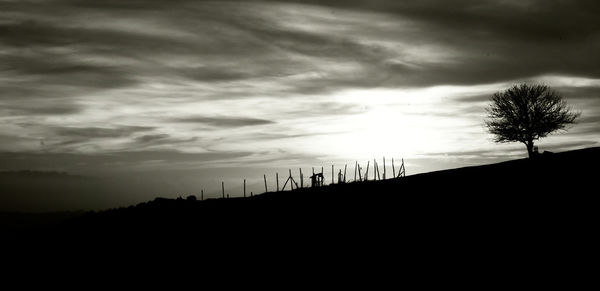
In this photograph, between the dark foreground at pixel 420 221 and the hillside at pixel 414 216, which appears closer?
the dark foreground at pixel 420 221

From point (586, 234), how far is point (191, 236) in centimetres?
2435

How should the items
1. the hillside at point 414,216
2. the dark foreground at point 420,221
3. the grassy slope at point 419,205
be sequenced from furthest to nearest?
the grassy slope at point 419,205, the hillside at point 414,216, the dark foreground at point 420,221

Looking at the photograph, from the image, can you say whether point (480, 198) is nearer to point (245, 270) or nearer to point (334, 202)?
point (334, 202)

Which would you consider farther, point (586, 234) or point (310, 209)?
point (310, 209)

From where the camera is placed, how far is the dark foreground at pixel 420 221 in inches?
866

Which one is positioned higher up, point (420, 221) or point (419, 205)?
point (419, 205)

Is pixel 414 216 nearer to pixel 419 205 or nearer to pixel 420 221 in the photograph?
pixel 420 221

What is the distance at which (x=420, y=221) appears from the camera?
27.1 meters

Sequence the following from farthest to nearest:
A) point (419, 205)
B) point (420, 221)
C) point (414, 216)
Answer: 1. point (419, 205)
2. point (414, 216)
3. point (420, 221)

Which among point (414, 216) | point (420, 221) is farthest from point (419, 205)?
point (420, 221)

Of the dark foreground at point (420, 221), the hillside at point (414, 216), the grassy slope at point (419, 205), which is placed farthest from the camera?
the grassy slope at point (419, 205)

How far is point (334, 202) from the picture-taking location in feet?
120

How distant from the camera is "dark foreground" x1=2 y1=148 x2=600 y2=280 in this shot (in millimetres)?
22000

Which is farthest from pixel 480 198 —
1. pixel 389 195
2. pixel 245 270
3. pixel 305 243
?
pixel 245 270
